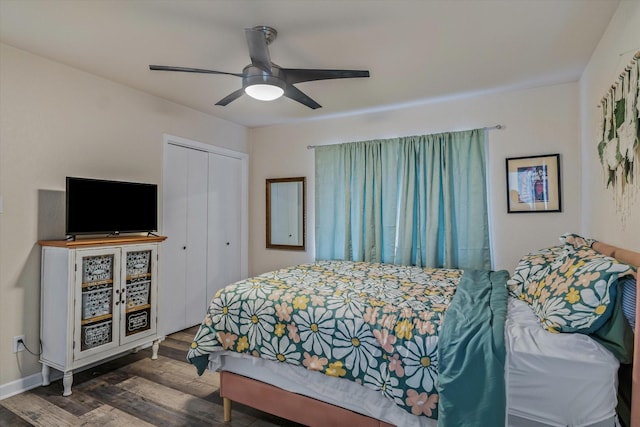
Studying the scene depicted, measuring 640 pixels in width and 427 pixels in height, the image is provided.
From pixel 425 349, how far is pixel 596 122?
87.0 inches

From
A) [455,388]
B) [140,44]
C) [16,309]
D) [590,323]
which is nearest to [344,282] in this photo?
[455,388]

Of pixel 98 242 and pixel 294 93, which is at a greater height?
pixel 294 93

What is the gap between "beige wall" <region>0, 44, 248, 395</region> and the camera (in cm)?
243

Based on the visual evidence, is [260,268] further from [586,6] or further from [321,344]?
[586,6]

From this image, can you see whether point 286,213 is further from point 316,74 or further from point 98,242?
point 316,74

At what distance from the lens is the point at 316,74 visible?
2143 millimetres

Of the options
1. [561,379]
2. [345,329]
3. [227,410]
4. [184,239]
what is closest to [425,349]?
[345,329]

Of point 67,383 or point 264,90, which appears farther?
point 67,383

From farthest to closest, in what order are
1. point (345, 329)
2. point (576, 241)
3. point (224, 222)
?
point (224, 222) → point (576, 241) → point (345, 329)

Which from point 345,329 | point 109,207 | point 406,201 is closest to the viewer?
point 345,329

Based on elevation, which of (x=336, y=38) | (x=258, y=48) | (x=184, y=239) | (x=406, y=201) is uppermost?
(x=336, y=38)

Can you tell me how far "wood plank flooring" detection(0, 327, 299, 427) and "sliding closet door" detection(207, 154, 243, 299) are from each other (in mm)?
1486

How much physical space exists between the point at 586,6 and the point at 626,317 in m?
1.80

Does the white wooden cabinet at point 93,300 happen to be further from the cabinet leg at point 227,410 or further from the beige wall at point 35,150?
the cabinet leg at point 227,410
